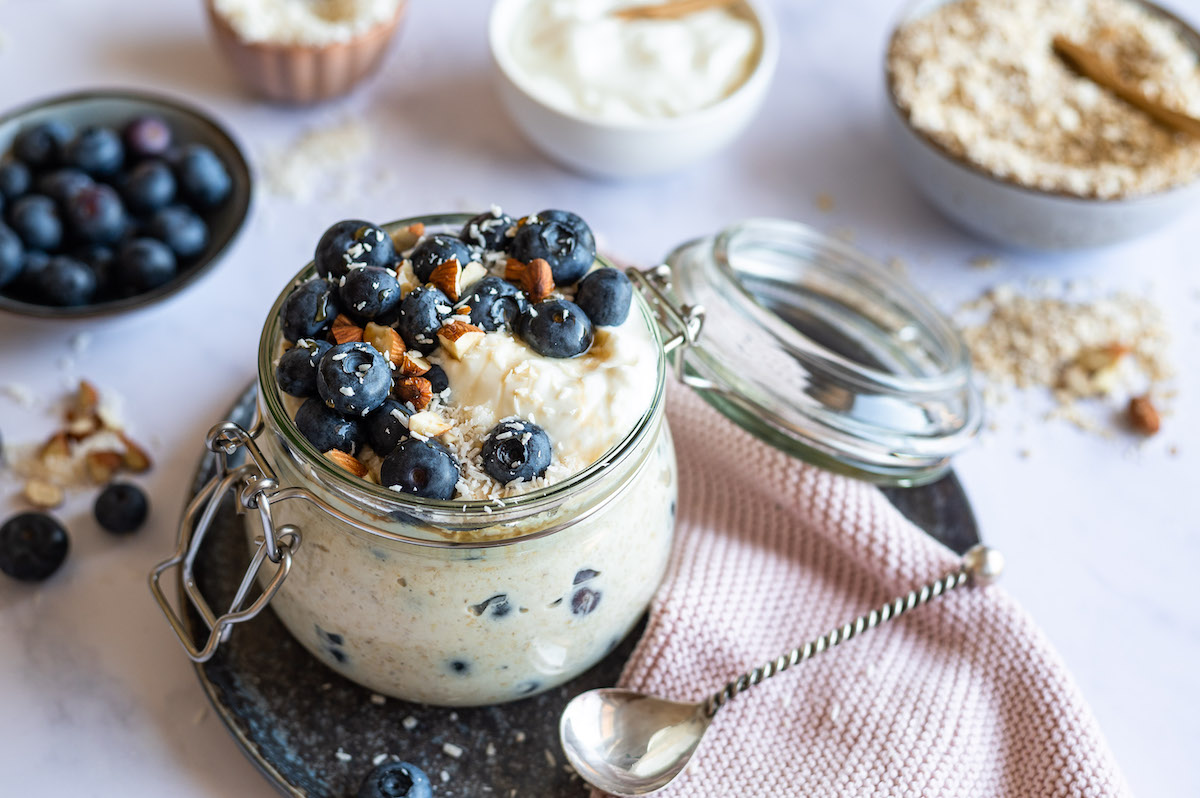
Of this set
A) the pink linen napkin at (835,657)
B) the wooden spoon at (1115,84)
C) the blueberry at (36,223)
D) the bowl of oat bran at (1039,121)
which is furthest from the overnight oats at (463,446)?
the wooden spoon at (1115,84)

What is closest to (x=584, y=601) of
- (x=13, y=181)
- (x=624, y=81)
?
(x=624, y=81)

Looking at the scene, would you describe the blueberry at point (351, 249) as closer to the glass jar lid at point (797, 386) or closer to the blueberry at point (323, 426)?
the blueberry at point (323, 426)

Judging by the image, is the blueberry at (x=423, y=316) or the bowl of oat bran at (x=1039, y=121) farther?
the bowl of oat bran at (x=1039, y=121)

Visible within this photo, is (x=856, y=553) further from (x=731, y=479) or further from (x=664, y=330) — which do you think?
(x=664, y=330)

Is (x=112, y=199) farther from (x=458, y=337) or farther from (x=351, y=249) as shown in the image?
(x=458, y=337)

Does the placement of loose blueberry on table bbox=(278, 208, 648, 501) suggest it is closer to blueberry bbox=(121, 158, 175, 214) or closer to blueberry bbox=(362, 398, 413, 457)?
blueberry bbox=(362, 398, 413, 457)
